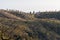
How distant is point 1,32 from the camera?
1828cm

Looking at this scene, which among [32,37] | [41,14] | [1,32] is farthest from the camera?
[41,14]

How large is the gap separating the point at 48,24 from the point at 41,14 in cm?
1696

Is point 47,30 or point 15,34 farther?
point 47,30

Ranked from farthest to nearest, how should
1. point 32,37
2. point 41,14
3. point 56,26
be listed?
point 41,14, point 56,26, point 32,37

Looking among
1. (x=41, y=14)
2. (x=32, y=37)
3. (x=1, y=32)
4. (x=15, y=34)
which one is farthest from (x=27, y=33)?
(x=41, y=14)

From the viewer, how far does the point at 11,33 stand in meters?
19.3

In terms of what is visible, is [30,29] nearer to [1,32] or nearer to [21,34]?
[21,34]

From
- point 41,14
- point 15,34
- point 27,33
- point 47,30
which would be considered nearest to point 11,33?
point 15,34

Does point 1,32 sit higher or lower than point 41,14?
higher

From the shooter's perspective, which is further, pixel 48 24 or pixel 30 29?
pixel 48 24

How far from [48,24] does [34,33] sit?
4134 millimetres

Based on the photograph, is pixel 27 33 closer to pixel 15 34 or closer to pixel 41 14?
pixel 15 34

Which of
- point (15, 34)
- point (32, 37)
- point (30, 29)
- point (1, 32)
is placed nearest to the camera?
point (1, 32)

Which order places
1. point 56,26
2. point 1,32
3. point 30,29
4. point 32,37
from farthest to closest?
point 56,26
point 30,29
point 32,37
point 1,32
